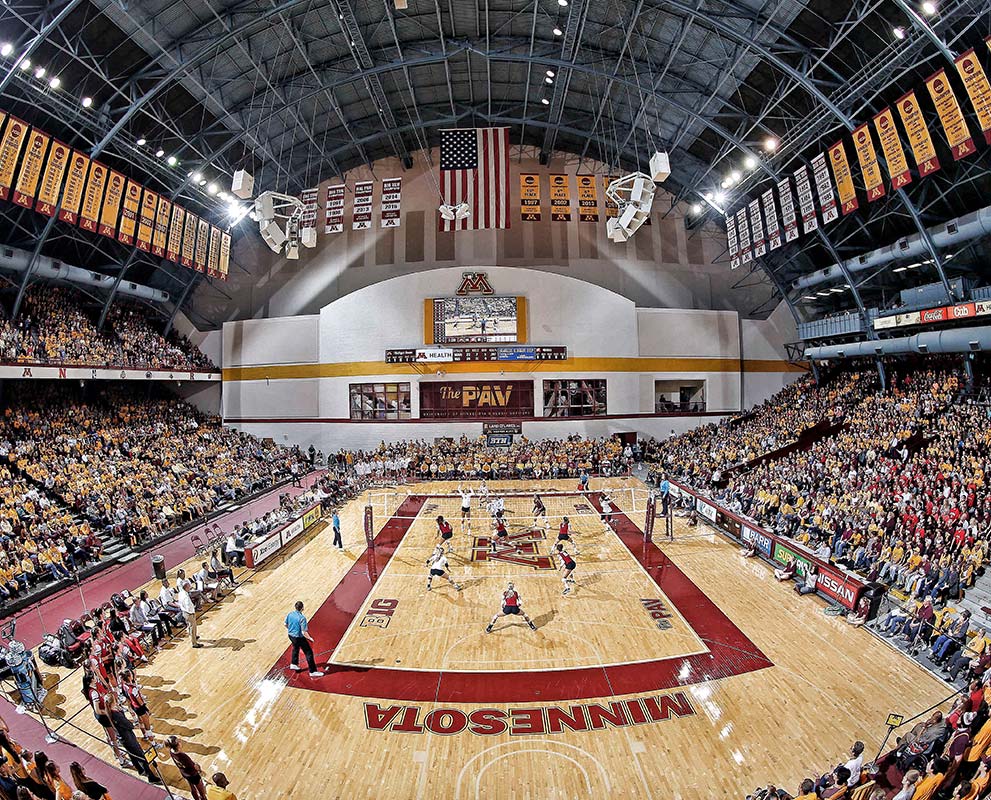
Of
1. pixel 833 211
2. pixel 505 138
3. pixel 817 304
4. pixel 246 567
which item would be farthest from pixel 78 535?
pixel 817 304

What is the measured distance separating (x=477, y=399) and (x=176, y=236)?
2015 centimetres

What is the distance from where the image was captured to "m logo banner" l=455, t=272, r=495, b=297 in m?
37.0

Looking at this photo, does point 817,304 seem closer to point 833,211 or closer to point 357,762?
point 833,211

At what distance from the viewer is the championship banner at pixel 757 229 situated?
2769cm

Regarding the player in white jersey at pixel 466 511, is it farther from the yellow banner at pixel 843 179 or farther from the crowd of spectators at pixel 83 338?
the crowd of spectators at pixel 83 338

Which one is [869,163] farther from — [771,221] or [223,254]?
[223,254]

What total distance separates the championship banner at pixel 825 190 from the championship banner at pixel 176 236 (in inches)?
1235

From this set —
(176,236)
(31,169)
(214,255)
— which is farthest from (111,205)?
(214,255)

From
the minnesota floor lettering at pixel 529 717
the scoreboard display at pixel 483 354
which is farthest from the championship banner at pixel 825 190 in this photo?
the minnesota floor lettering at pixel 529 717

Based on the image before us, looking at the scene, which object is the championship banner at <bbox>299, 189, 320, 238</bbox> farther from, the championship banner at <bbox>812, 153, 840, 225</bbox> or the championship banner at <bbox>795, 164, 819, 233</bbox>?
the championship banner at <bbox>812, 153, 840, 225</bbox>

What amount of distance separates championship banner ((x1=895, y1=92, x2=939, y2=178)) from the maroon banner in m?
23.6

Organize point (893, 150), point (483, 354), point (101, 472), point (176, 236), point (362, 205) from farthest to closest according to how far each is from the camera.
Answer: point (483, 354)
point (176, 236)
point (362, 205)
point (101, 472)
point (893, 150)

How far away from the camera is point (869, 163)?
68.0 ft

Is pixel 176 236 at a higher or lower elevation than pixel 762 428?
higher
